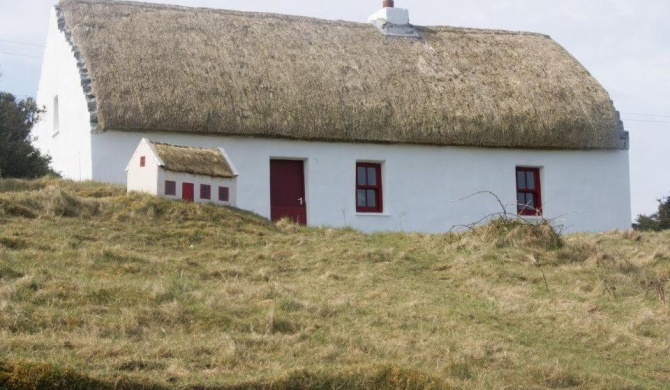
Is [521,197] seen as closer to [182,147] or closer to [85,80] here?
[182,147]

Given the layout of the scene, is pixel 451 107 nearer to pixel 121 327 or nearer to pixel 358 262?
pixel 358 262

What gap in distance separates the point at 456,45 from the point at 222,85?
6.18 metres

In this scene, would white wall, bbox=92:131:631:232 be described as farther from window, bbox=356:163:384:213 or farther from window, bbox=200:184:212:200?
window, bbox=200:184:212:200

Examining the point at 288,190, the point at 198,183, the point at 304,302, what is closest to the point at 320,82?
the point at 288,190

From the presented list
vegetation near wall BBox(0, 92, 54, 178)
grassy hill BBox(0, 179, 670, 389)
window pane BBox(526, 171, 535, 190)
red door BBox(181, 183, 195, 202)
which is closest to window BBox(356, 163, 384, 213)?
window pane BBox(526, 171, 535, 190)

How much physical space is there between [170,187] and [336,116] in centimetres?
454

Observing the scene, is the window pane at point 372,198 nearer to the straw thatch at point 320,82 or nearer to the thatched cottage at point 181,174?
the straw thatch at point 320,82

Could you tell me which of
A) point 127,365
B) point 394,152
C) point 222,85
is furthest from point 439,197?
point 127,365

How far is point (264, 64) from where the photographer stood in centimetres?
2191

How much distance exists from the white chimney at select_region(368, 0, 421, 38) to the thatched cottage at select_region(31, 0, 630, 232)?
248 millimetres

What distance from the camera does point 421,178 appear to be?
22.0 meters

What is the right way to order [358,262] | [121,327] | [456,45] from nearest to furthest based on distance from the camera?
1. [121,327]
2. [358,262]
3. [456,45]

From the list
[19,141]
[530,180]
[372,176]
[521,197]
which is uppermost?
[19,141]

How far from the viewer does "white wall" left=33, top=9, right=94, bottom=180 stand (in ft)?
68.0
